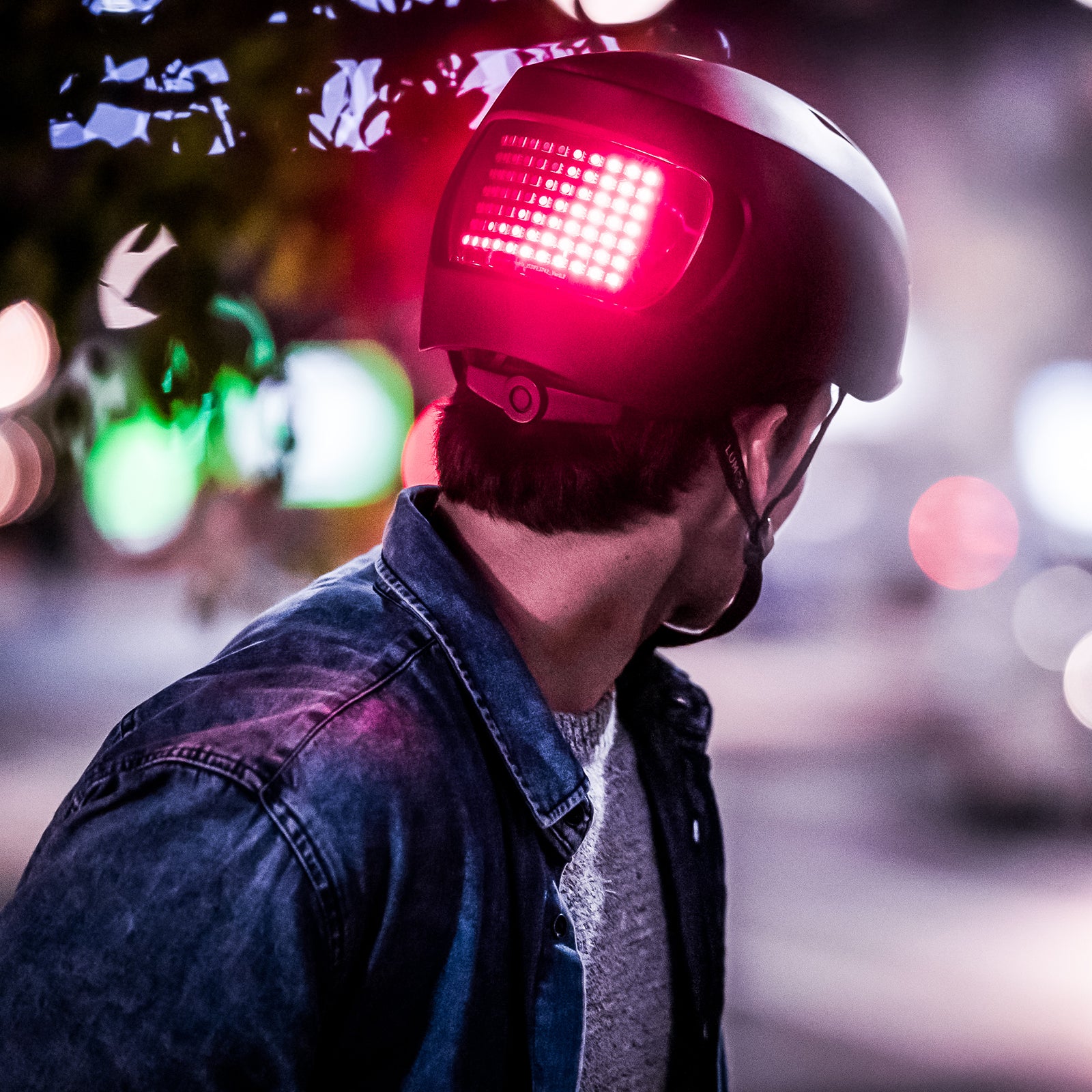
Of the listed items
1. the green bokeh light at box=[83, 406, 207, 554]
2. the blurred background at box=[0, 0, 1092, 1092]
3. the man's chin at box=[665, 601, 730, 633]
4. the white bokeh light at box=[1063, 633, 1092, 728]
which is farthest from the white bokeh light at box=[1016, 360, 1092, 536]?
the man's chin at box=[665, 601, 730, 633]

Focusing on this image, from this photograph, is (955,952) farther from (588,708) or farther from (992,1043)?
(588,708)

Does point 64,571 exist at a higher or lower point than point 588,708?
lower

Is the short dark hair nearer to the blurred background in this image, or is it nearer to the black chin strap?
the black chin strap

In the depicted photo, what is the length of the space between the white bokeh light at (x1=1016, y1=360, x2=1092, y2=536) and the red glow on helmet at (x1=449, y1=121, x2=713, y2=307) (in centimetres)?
1220

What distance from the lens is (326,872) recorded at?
1269mm

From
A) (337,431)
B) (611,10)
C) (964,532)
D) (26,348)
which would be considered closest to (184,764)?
(26,348)

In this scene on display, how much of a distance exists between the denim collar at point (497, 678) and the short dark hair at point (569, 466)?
0.13 metres

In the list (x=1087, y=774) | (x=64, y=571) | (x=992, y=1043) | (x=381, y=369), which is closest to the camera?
(x=381, y=369)

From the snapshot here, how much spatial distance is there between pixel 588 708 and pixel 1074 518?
12.8 meters

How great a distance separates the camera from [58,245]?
1.73 metres

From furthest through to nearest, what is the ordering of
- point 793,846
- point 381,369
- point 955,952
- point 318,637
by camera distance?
point 793,846, point 955,952, point 381,369, point 318,637

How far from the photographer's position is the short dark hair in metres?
1.70

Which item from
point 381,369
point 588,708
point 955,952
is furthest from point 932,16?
point 588,708

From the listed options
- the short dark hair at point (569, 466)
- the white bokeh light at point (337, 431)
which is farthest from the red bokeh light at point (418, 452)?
the short dark hair at point (569, 466)
